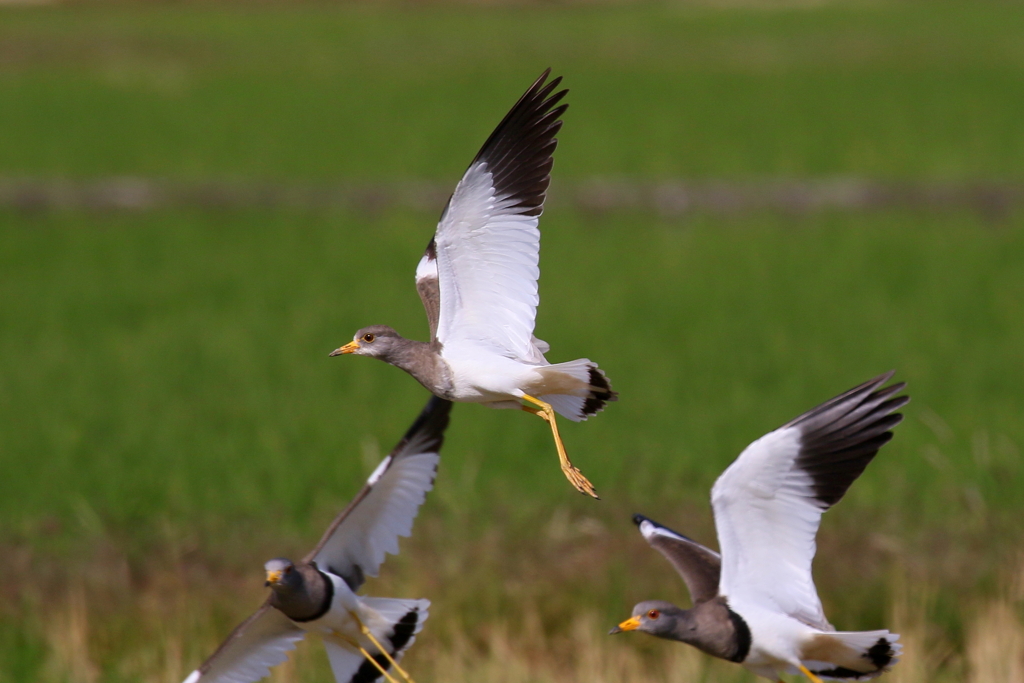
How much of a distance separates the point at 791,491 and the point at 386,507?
4.95ft

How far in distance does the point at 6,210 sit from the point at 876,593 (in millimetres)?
12968

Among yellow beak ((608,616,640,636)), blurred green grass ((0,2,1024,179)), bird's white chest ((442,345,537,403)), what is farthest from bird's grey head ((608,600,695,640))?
blurred green grass ((0,2,1024,179))

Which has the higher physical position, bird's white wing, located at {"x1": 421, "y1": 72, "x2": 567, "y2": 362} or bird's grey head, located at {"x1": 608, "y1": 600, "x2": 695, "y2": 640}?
bird's white wing, located at {"x1": 421, "y1": 72, "x2": 567, "y2": 362}

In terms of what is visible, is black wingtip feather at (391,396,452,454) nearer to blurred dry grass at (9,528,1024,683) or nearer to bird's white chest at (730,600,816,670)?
bird's white chest at (730,600,816,670)

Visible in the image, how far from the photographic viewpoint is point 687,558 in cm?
466

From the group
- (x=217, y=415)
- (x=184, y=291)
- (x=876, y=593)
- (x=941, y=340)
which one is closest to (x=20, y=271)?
(x=184, y=291)

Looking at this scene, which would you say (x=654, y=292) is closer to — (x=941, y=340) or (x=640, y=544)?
(x=941, y=340)

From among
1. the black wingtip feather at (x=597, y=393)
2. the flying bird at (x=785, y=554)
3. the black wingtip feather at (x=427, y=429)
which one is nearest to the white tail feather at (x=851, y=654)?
the flying bird at (x=785, y=554)

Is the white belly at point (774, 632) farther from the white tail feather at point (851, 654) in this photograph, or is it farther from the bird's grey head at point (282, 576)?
the bird's grey head at point (282, 576)

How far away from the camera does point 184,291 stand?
1349 cm

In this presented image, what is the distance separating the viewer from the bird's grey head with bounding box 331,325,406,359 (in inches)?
134

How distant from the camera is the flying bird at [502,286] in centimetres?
332

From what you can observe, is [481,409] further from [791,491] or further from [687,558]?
[791,491]

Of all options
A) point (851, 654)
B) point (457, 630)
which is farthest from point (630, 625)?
point (457, 630)
